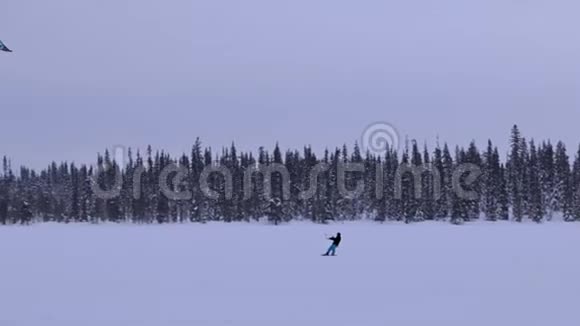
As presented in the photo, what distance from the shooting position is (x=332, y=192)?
3425 inches

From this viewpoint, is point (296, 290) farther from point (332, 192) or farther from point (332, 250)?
point (332, 192)

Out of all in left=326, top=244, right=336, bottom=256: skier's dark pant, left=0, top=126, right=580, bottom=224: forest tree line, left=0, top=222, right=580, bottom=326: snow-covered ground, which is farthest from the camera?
left=0, top=126, right=580, bottom=224: forest tree line

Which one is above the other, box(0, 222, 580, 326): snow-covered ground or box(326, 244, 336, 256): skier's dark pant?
box(326, 244, 336, 256): skier's dark pant

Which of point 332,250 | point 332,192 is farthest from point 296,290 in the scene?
point 332,192

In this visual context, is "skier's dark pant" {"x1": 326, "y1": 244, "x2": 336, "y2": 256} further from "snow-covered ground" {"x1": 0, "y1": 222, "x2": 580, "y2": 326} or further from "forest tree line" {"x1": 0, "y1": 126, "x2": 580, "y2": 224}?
"forest tree line" {"x1": 0, "y1": 126, "x2": 580, "y2": 224}

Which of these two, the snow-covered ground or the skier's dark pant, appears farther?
the skier's dark pant

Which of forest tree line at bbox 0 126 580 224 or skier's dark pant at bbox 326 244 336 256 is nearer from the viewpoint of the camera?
skier's dark pant at bbox 326 244 336 256

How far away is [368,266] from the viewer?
19438mm

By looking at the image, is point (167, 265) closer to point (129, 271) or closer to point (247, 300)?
point (129, 271)

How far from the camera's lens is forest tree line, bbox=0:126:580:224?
264 feet

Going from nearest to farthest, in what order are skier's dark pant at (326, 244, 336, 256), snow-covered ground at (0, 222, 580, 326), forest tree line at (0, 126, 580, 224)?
snow-covered ground at (0, 222, 580, 326) → skier's dark pant at (326, 244, 336, 256) → forest tree line at (0, 126, 580, 224)

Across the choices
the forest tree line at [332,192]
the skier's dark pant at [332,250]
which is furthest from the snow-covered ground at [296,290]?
the forest tree line at [332,192]

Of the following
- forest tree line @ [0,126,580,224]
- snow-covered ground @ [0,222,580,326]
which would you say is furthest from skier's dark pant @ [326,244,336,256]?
forest tree line @ [0,126,580,224]

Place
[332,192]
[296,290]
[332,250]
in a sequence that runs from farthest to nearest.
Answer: [332,192] < [332,250] < [296,290]
